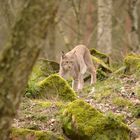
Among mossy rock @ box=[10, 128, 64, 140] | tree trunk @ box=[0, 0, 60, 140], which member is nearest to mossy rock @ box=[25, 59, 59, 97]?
mossy rock @ box=[10, 128, 64, 140]

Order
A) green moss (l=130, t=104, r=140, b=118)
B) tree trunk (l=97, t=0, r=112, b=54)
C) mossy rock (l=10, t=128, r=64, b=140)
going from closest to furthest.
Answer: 1. mossy rock (l=10, t=128, r=64, b=140)
2. green moss (l=130, t=104, r=140, b=118)
3. tree trunk (l=97, t=0, r=112, b=54)

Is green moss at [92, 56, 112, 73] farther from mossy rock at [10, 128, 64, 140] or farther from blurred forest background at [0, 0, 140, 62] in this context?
mossy rock at [10, 128, 64, 140]

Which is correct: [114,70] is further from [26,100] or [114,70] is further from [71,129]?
[71,129]

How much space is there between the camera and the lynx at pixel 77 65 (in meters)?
13.2

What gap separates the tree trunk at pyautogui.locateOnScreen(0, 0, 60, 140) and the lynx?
25.5ft

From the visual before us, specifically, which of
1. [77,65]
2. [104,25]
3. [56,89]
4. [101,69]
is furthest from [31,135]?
[104,25]

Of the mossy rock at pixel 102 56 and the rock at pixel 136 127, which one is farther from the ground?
the mossy rock at pixel 102 56

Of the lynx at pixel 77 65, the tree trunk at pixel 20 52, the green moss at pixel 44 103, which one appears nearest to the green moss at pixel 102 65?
the lynx at pixel 77 65

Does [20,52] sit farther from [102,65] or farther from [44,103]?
[102,65]

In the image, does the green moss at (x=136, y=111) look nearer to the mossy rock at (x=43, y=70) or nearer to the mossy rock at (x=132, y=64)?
the mossy rock at (x=132, y=64)

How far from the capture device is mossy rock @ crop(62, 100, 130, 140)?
8109 millimetres

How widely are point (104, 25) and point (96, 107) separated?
29.9ft

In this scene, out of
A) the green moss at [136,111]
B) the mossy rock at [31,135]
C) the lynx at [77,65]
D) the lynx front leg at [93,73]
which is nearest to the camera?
the mossy rock at [31,135]

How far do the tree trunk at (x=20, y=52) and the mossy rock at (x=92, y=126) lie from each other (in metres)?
3.03
